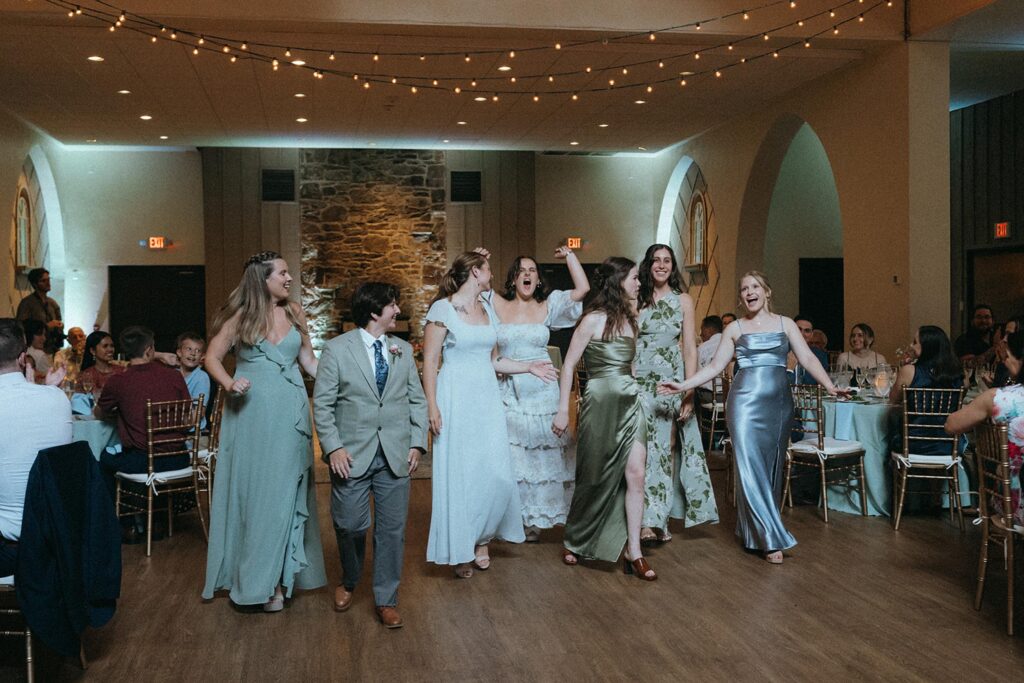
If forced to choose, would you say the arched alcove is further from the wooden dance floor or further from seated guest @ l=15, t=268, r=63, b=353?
the wooden dance floor

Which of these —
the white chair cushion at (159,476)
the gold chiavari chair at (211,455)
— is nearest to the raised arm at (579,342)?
the gold chiavari chair at (211,455)

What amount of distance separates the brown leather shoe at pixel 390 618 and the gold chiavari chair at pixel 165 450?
2.05 metres

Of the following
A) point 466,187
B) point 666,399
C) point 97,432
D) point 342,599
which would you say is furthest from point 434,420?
point 466,187

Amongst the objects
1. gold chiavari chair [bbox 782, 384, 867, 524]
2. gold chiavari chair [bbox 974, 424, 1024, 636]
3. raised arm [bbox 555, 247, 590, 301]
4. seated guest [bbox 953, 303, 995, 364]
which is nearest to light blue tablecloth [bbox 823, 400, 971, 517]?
gold chiavari chair [bbox 782, 384, 867, 524]

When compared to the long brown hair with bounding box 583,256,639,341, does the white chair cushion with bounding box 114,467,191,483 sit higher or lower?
lower

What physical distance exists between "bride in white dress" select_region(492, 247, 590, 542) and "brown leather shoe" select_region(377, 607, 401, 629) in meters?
1.40

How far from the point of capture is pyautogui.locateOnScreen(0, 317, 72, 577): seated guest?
3564mm

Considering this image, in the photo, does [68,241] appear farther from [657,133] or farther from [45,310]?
[657,133]

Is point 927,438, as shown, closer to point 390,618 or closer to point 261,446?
point 390,618

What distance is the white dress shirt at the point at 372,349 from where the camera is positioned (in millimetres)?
4395

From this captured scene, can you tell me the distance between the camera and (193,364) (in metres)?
6.76

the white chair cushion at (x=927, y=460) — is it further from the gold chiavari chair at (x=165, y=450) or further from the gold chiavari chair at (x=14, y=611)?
the gold chiavari chair at (x=14, y=611)

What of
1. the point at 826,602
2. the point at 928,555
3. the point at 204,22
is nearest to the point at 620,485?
the point at 826,602

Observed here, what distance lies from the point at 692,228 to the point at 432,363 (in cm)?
1095
